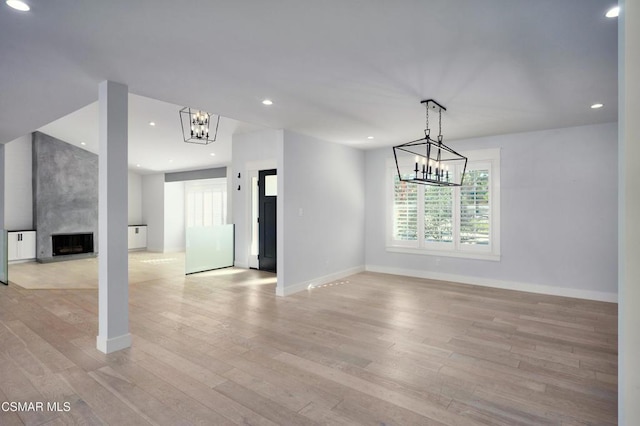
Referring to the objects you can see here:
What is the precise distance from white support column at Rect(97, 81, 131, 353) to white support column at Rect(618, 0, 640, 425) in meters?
3.58

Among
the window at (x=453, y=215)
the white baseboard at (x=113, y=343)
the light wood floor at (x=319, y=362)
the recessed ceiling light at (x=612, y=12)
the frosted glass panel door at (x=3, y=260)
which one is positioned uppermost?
the recessed ceiling light at (x=612, y=12)

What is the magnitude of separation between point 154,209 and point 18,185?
352cm

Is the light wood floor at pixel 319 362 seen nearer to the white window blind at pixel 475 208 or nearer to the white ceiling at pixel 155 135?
the white window blind at pixel 475 208

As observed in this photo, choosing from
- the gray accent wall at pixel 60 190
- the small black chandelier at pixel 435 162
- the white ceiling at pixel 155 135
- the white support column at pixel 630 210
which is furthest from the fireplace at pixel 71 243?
the white support column at pixel 630 210

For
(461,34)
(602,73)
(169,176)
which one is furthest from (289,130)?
(169,176)

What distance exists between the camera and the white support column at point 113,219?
3.26 metres

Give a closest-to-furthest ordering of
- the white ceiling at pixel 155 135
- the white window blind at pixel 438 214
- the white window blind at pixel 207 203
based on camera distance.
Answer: the white window blind at pixel 438 214 < the white ceiling at pixel 155 135 < the white window blind at pixel 207 203

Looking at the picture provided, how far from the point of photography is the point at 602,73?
3.17 metres

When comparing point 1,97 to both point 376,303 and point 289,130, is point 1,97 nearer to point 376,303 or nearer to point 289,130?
point 289,130

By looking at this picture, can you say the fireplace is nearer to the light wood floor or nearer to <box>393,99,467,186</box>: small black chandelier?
the light wood floor

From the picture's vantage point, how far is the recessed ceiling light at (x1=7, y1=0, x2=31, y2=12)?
2.08m

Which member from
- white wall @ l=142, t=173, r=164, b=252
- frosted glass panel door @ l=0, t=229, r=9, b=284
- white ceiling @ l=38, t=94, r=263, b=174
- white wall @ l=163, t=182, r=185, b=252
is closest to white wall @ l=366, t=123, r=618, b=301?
white ceiling @ l=38, t=94, r=263, b=174

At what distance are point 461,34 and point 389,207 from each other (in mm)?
4729

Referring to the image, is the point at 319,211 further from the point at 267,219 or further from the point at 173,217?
the point at 173,217
